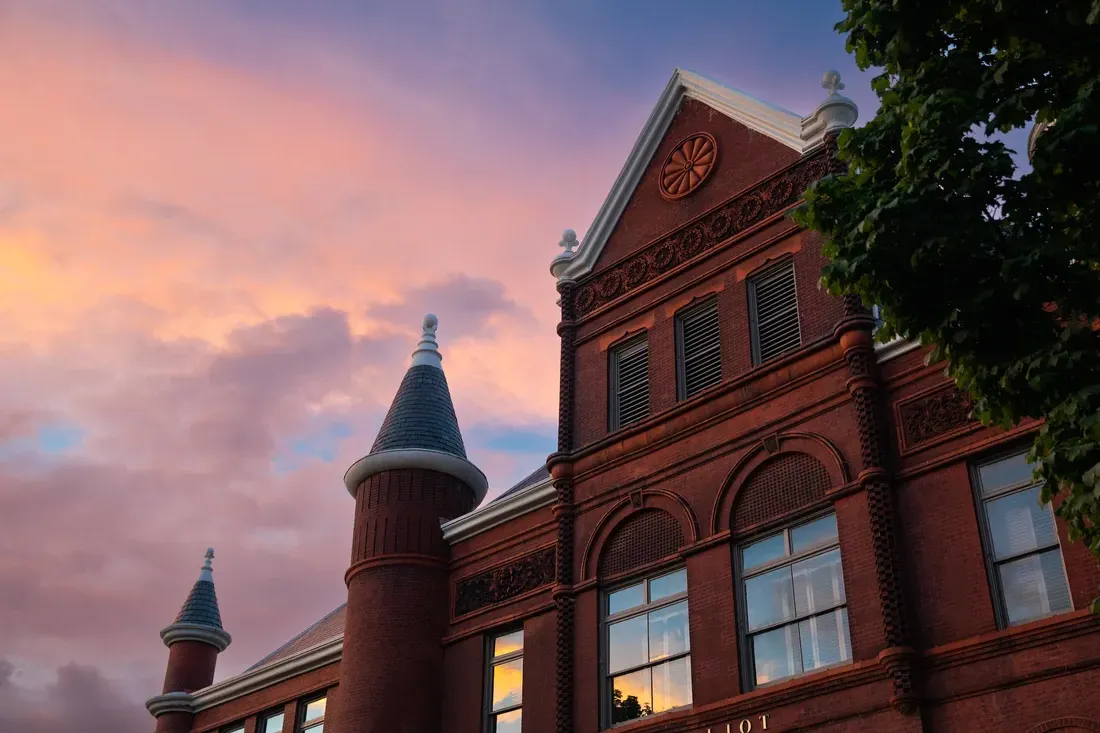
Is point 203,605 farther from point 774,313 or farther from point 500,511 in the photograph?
point 774,313

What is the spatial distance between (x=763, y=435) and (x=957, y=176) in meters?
8.67

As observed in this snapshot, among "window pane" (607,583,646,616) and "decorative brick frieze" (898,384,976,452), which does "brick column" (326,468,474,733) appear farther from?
"decorative brick frieze" (898,384,976,452)

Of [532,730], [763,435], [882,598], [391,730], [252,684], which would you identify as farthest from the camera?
[252,684]

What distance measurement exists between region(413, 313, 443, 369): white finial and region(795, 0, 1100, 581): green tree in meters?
17.0

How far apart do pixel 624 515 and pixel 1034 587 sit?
24.4 ft

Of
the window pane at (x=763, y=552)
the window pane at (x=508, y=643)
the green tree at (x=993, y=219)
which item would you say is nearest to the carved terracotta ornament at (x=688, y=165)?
the window pane at (x=763, y=552)

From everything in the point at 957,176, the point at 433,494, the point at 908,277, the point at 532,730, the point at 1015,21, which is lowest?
the point at 532,730

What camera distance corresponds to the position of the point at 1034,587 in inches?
Answer: 623

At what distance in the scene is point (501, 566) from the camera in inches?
927

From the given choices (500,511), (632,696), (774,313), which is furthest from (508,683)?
(774,313)

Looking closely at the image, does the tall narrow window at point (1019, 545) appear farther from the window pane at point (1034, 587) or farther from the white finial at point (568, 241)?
the white finial at point (568, 241)

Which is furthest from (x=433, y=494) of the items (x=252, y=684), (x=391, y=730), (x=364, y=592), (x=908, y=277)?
(x=908, y=277)

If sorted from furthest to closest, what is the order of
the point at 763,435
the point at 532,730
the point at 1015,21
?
the point at 532,730, the point at 763,435, the point at 1015,21

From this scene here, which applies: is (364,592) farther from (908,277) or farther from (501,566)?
(908,277)
